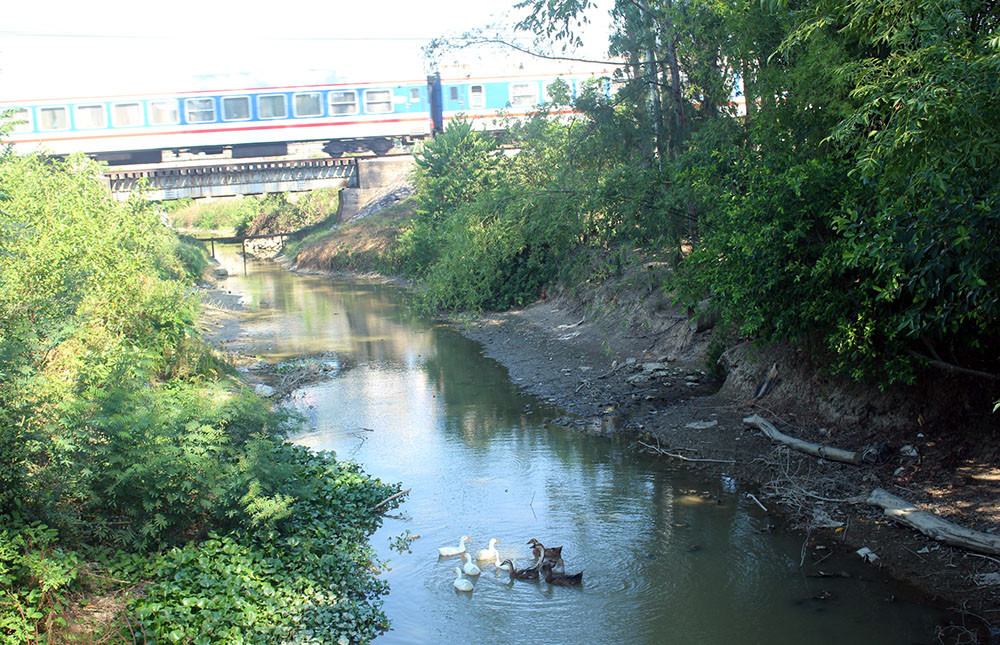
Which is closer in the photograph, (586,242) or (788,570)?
(788,570)

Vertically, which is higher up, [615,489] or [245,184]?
[245,184]

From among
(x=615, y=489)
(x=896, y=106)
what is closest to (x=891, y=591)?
(x=615, y=489)

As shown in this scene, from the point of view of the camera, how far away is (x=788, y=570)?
7.37 m

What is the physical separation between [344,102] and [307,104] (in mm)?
1406

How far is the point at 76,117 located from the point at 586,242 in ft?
68.7

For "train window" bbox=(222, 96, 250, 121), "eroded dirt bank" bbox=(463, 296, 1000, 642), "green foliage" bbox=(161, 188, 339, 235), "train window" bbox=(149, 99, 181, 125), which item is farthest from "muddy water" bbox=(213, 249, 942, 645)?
"green foliage" bbox=(161, 188, 339, 235)

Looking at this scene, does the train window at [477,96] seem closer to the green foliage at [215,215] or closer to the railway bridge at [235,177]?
the railway bridge at [235,177]

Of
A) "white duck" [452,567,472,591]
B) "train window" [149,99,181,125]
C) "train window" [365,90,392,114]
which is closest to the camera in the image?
"white duck" [452,567,472,591]

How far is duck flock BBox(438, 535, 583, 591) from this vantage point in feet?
23.9

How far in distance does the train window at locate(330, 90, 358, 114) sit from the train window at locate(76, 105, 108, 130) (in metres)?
8.20

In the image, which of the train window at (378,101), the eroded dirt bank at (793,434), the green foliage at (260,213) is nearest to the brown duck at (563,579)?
the eroded dirt bank at (793,434)

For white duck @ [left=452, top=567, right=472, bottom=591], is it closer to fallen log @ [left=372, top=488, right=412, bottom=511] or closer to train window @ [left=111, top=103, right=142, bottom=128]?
fallen log @ [left=372, top=488, right=412, bottom=511]

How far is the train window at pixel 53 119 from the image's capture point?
28.9m

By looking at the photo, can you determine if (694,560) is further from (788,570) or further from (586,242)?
(586,242)
